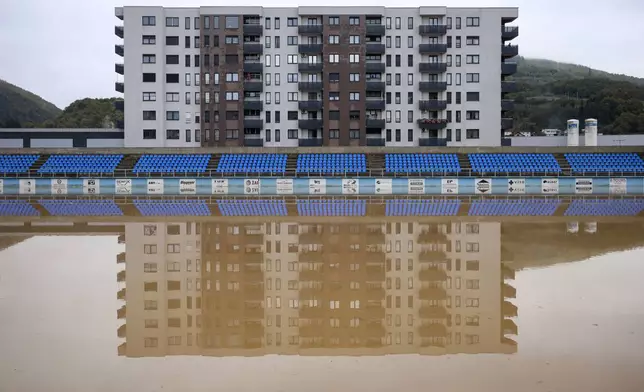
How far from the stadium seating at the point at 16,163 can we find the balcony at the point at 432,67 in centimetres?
4091

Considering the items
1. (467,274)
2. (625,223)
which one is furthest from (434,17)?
(467,274)

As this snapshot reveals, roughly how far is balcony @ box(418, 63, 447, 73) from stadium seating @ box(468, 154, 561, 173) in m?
15.5

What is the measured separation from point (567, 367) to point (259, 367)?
5.46 meters

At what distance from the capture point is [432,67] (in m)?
68.9

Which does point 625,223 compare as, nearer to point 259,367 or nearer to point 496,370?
point 496,370

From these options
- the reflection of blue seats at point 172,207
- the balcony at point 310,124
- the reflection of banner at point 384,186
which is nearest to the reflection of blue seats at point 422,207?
the reflection of banner at point 384,186

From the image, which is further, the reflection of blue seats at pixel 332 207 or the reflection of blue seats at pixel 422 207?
the reflection of blue seats at pixel 332 207

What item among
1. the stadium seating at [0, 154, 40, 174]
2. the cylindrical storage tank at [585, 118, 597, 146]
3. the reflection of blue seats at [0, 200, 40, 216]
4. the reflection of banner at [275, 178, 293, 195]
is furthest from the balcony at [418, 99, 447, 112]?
the reflection of blue seats at [0, 200, 40, 216]

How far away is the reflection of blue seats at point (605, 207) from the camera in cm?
3612

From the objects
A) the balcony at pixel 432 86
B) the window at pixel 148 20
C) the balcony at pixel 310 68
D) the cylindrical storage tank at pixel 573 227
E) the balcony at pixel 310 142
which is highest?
the window at pixel 148 20

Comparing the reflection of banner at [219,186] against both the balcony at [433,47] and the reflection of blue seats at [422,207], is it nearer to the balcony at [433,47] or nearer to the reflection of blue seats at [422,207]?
the reflection of blue seats at [422,207]

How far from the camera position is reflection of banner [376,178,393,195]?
166 ft

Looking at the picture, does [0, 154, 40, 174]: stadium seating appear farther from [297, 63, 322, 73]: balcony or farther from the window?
[297, 63, 322, 73]: balcony

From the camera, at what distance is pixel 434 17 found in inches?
2744
